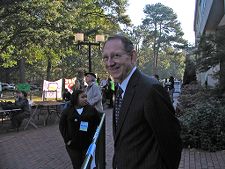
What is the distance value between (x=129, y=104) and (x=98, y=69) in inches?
2573

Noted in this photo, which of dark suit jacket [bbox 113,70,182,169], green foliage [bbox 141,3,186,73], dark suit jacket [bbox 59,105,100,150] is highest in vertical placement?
green foliage [bbox 141,3,186,73]

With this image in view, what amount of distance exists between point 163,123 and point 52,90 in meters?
19.0

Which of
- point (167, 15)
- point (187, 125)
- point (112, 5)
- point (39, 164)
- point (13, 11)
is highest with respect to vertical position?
point (167, 15)

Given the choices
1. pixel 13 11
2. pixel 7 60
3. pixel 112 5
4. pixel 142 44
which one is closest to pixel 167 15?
pixel 142 44

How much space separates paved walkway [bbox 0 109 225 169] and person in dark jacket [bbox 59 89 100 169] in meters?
2.10

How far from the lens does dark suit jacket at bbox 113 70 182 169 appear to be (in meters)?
2.65

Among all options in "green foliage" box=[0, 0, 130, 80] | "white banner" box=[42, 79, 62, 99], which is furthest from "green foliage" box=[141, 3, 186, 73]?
"white banner" box=[42, 79, 62, 99]

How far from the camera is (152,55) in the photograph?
115 meters

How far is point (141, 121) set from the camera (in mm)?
2693

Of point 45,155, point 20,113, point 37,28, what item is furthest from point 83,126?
point 37,28

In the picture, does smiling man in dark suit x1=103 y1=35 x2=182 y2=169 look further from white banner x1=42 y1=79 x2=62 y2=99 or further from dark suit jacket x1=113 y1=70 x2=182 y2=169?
white banner x1=42 y1=79 x2=62 y2=99

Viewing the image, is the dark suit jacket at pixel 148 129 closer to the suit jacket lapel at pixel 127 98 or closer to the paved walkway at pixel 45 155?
the suit jacket lapel at pixel 127 98

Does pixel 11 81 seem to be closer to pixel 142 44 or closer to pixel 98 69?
pixel 98 69

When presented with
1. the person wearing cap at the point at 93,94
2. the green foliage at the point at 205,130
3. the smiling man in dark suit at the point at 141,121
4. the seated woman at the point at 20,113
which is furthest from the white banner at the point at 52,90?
the smiling man in dark suit at the point at 141,121
